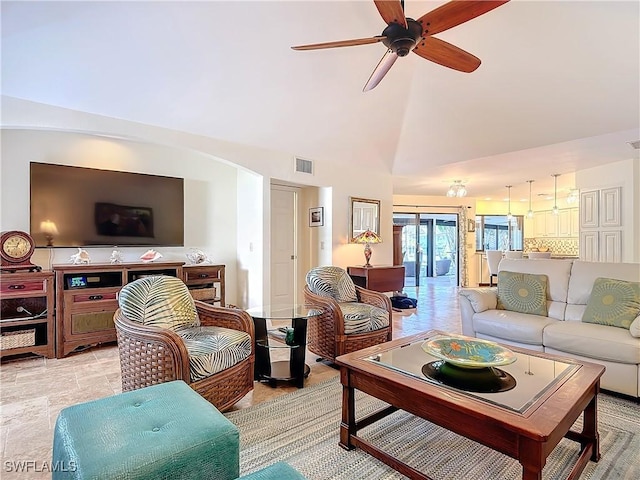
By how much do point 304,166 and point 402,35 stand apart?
316 centimetres

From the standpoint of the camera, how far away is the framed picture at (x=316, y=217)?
5695 millimetres

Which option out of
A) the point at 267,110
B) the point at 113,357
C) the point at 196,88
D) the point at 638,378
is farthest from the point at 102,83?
the point at 638,378

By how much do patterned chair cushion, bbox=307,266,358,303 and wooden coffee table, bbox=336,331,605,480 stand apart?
1.25 metres

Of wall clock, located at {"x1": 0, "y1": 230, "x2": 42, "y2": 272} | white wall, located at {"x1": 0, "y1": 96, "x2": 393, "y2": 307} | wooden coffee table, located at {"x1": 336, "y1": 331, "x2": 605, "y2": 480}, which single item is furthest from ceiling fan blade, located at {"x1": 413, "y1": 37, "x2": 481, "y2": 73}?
wall clock, located at {"x1": 0, "y1": 230, "x2": 42, "y2": 272}

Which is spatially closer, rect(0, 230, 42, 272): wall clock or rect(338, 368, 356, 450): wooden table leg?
rect(338, 368, 356, 450): wooden table leg

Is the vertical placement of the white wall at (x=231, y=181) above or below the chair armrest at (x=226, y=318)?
above

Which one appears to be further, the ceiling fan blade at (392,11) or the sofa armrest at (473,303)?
the sofa armrest at (473,303)

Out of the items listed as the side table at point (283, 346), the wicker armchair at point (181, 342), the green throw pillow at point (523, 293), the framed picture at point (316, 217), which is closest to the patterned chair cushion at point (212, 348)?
the wicker armchair at point (181, 342)

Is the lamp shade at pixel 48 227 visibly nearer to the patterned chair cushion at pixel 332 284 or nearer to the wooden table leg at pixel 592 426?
the patterned chair cushion at pixel 332 284

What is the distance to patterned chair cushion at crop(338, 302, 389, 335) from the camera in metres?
3.00

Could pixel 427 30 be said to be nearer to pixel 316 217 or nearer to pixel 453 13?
pixel 453 13

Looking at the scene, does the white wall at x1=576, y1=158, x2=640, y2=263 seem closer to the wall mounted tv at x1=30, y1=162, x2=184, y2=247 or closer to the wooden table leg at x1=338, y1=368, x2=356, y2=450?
the wooden table leg at x1=338, y1=368, x2=356, y2=450

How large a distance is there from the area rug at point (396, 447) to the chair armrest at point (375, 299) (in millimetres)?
1110

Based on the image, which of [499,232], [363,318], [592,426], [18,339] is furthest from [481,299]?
[499,232]
